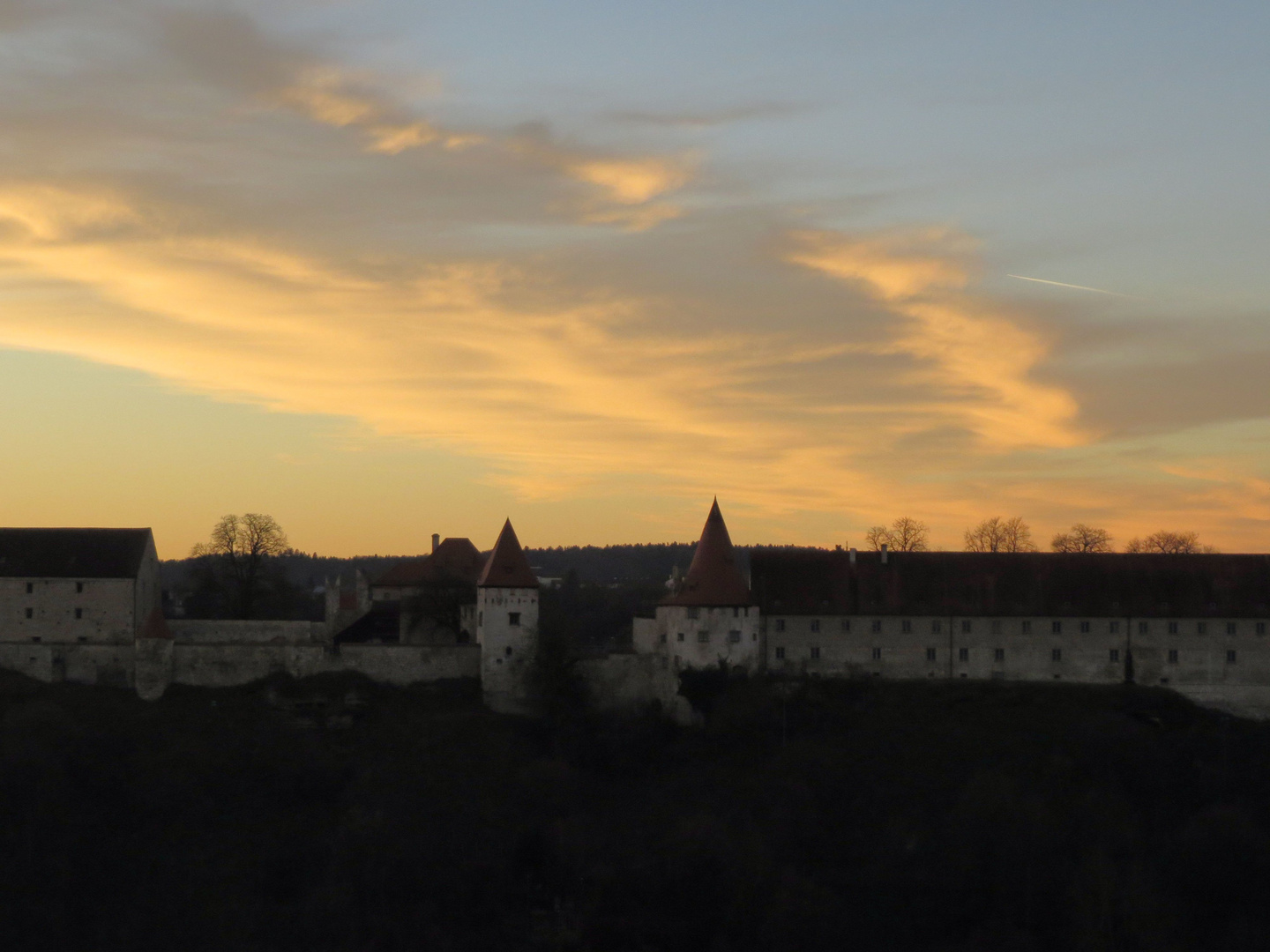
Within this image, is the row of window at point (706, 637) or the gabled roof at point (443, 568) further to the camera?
the gabled roof at point (443, 568)

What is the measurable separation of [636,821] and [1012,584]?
18.1 m

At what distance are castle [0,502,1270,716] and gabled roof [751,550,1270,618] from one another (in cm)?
7

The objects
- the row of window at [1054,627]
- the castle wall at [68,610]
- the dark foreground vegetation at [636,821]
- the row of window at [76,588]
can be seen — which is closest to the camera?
the dark foreground vegetation at [636,821]

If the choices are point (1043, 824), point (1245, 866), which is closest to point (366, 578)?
point (1043, 824)

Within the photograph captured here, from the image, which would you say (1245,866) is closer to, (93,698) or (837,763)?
(837,763)

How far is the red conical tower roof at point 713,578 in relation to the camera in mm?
61219

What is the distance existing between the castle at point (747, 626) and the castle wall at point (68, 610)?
67 mm

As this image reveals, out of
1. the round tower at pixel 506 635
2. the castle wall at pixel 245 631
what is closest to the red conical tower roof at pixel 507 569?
the round tower at pixel 506 635

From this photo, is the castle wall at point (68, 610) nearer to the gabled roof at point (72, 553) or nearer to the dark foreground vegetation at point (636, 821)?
the gabled roof at point (72, 553)

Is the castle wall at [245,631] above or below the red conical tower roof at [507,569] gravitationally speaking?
below

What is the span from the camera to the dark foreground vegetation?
52219 mm

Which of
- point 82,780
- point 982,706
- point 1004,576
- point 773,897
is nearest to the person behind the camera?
point 773,897

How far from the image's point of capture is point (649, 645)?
2448 inches

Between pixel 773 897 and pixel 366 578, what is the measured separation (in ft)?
86.6
